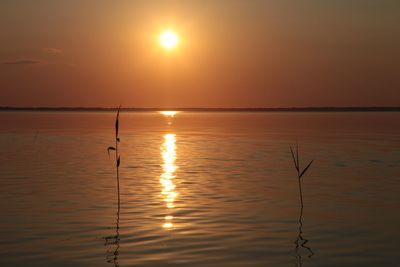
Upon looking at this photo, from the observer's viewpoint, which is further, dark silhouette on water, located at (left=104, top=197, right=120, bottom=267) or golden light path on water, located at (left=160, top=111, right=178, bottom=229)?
golden light path on water, located at (left=160, top=111, right=178, bottom=229)

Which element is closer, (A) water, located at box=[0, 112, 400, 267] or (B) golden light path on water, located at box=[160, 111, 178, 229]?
(A) water, located at box=[0, 112, 400, 267]

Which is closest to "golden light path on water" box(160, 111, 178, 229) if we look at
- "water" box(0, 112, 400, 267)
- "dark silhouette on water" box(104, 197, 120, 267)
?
"water" box(0, 112, 400, 267)

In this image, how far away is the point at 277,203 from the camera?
2073 centimetres

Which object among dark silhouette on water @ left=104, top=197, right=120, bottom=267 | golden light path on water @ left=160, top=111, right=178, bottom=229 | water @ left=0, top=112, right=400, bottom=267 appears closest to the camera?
dark silhouette on water @ left=104, top=197, right=120, bottom=267

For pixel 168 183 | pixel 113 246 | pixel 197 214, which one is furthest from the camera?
pixel 168 183

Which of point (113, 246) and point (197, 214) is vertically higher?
point (197, 214)

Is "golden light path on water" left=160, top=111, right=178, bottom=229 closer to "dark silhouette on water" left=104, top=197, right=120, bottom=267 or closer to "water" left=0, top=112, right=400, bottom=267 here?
"water" left=0, top=112, right=400, bottom=267

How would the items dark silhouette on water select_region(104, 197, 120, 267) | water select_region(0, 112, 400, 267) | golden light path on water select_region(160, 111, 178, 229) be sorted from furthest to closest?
golden light path on water select_region(160, 111, 178, 229) < water select_region(0, 112, 400, 267) < dark silhouette on water select_region(104, 197, 120, 267)

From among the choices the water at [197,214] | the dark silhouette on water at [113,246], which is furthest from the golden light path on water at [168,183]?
the dark silhouette on water at [113,246]

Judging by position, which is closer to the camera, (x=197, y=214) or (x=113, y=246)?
(x=113, y=246)

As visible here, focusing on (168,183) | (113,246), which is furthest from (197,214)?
(168,183)

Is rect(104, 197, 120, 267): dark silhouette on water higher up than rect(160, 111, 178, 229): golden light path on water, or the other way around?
rect(160, 111, 178, 229): golden light path on water

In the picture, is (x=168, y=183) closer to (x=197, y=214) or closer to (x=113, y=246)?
(x=197, y=214)

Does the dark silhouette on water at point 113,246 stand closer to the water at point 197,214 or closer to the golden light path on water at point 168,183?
the water at point 197,214
